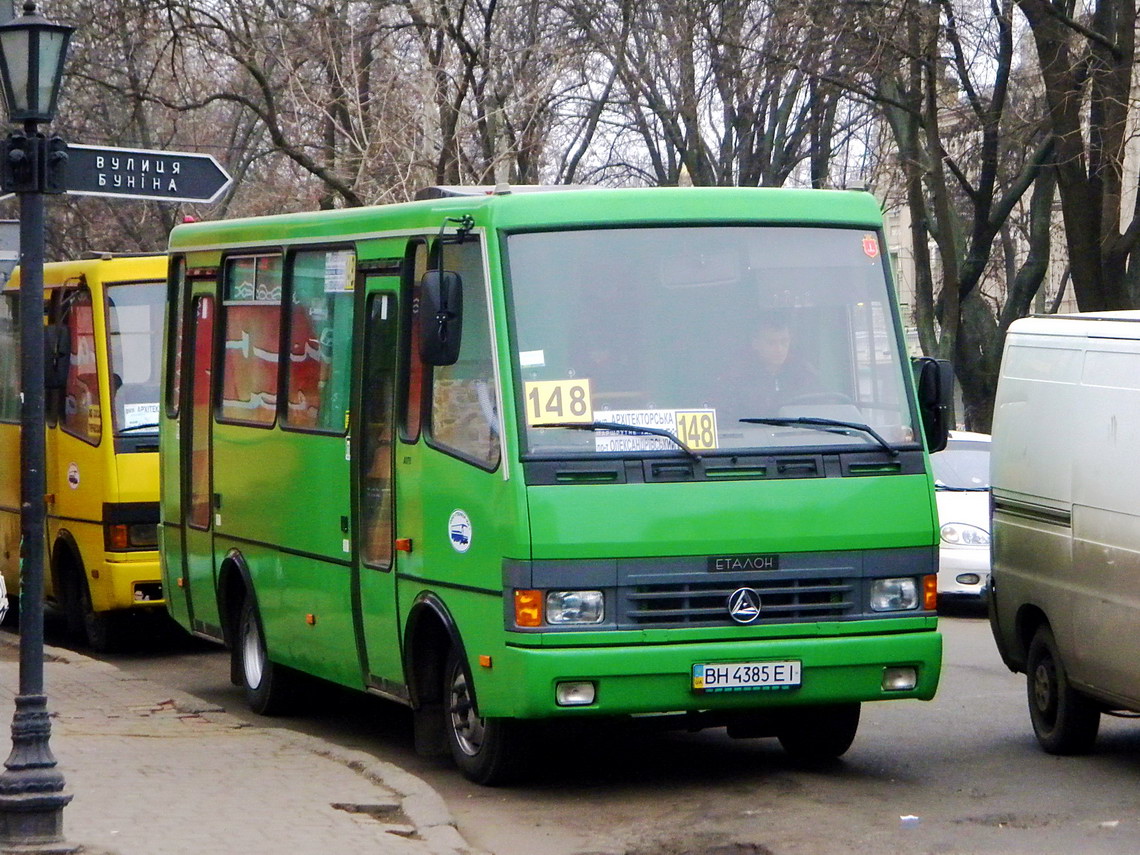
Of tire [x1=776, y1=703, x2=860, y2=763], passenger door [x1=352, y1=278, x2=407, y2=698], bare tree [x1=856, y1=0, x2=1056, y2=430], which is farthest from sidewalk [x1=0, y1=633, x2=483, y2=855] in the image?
bare tree [x1=856, y1=0, x2=1056, y2=430]

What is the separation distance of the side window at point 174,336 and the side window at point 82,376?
153 cm

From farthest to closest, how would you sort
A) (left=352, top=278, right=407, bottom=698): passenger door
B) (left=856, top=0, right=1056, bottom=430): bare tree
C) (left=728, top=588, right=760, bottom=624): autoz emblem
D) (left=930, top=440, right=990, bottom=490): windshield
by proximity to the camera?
(left=856, top=0, right=1056, bottom=430): bare tree
(left=930, top=440, right=990, bottom=490): windshield
(left=352, top=278, right=407, bottom=698): passenger door
(left=728, top=588, right=760, bottom=624): autoz emblem

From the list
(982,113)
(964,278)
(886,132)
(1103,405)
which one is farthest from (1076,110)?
(1103,405)

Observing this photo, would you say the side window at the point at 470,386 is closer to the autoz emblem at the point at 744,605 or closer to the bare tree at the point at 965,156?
the autoz emblem at the point at 744,605

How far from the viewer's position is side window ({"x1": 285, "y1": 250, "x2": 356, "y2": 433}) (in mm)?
10000

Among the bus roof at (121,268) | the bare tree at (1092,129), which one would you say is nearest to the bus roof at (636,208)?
the bus roof at (121,268)

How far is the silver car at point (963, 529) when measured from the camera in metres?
16.7

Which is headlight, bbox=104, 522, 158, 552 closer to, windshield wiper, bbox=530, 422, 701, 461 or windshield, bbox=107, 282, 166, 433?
windshield, bbox=107, 282, 166, 433

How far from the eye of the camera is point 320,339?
10.4m

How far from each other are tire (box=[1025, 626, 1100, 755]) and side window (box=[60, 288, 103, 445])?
7436 mm

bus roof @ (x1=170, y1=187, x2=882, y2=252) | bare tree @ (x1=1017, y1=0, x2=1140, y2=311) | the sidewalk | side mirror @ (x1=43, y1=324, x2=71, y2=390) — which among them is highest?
bare tree @ (x1=1017, y1=0, x2=1140, y2=311)

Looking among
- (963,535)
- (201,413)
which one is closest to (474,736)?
(201,413)

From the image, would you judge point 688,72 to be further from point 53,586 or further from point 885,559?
point 885,559

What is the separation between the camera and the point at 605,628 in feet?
26.3
